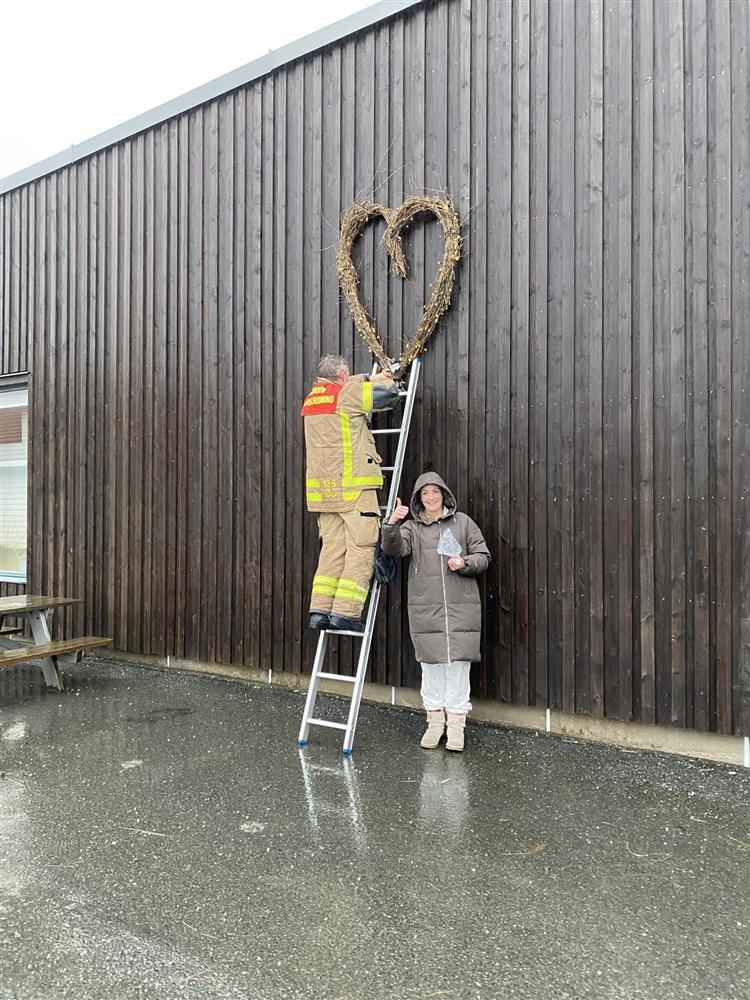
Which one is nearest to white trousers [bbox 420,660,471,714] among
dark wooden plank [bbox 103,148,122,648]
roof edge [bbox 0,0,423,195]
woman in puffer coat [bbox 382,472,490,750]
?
woman in puffer coat [bbox 382,472,490,750]

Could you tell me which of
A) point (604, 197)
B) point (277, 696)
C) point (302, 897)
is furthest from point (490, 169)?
point (302, 897)

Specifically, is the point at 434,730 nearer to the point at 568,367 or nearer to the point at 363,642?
the point at 363,642

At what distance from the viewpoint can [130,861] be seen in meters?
3.13

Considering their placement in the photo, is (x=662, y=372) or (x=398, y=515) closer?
(x=662, y=372)

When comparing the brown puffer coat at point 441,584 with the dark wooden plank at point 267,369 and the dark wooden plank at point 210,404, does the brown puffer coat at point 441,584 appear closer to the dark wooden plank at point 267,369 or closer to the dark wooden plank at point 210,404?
the dark wooden plank at point 267,369

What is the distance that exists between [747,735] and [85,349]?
6482 mm

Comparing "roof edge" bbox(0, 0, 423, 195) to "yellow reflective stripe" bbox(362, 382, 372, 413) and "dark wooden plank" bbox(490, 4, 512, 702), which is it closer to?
"dark wooden plank" bbox(490, 4, 512, 702)

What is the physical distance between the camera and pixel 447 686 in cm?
461

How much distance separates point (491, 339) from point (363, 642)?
7.09 ft

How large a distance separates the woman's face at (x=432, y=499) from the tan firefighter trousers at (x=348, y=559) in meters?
0.33

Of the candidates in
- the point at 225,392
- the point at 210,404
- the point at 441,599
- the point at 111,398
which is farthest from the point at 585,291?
the point at 111,398

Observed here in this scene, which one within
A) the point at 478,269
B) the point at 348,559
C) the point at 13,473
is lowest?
the point at 348,559

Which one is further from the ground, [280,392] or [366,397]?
[280,392]

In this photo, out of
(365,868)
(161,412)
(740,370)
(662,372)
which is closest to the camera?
(365,868)
